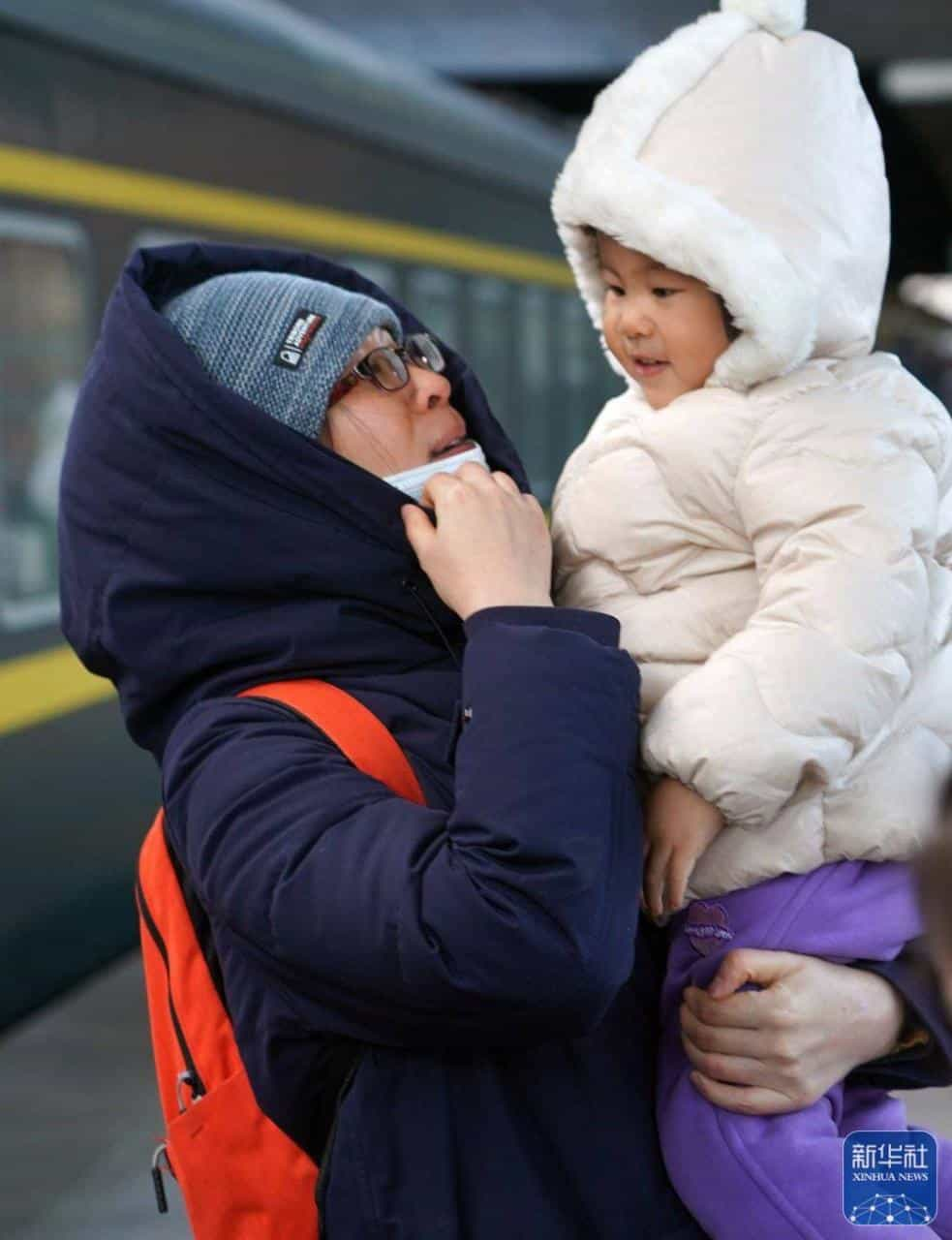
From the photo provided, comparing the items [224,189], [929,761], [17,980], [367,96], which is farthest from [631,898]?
[367,96]

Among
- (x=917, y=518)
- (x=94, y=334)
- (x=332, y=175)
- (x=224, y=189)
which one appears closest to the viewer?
(x=917, y=518)

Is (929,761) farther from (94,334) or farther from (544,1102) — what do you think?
(94,334)

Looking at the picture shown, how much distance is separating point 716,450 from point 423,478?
285mm

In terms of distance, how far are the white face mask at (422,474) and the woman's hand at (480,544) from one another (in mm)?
46

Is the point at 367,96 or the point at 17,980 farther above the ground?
the point at 367,96

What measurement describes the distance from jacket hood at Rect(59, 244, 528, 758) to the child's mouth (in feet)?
0.98

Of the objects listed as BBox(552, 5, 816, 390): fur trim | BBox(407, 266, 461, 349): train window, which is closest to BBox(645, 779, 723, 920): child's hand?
BBox(552, 5, 816, 390): fur trim

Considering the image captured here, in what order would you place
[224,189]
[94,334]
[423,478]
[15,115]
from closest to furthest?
[423,478] < [15,115] < [94,334] < [224,189]

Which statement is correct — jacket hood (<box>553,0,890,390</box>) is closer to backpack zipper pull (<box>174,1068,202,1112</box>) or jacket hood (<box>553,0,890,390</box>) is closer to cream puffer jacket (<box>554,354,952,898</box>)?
cream puffer jacket (<box>554,354,952,898</box>)

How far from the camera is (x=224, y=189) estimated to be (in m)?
5.09

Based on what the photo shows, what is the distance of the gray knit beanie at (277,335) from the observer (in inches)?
66.2

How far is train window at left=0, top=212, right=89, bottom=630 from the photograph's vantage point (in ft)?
14.0

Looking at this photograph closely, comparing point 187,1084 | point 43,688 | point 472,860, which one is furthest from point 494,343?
point 472,860

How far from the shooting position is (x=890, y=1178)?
1586 mm
